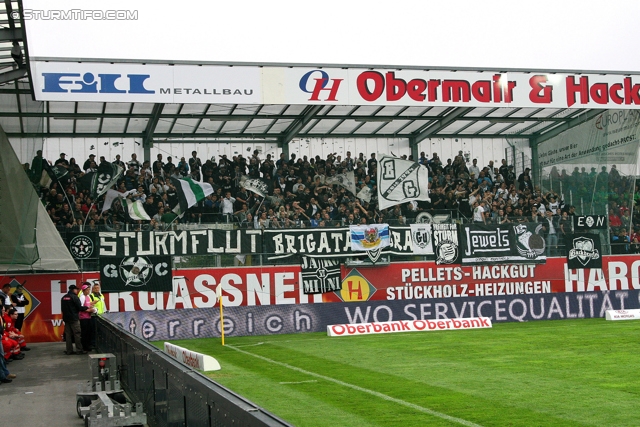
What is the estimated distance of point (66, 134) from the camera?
119 ft

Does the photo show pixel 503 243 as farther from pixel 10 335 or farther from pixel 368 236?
pixel 10 335

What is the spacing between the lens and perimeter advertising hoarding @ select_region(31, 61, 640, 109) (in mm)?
28656

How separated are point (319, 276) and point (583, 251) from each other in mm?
10468

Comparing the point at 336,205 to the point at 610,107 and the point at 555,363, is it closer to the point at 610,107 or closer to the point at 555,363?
the point at 610,107

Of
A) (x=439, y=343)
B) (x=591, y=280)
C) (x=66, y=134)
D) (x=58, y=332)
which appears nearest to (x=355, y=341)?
(x=439, y=343)

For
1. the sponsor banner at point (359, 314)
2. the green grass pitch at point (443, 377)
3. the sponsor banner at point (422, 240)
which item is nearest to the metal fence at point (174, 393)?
the green grass pitch at point (443, 377)

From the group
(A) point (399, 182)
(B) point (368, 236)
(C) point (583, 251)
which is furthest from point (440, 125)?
(B) point (368, 236)

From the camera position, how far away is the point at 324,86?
3094 centimetres

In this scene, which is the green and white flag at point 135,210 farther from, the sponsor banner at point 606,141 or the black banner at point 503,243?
the sponsor banner at point 606,141

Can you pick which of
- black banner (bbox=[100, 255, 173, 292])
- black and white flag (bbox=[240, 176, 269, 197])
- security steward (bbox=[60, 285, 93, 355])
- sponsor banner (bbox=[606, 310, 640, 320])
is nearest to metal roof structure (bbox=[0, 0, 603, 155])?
black and white flag (bbox=[240, 176, 269, 197])

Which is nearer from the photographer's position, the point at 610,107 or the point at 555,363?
the point at 555,363

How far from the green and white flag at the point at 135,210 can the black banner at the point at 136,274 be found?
485 cm

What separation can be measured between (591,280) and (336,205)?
428 inches

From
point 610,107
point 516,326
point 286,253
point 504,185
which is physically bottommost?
point 516,326
